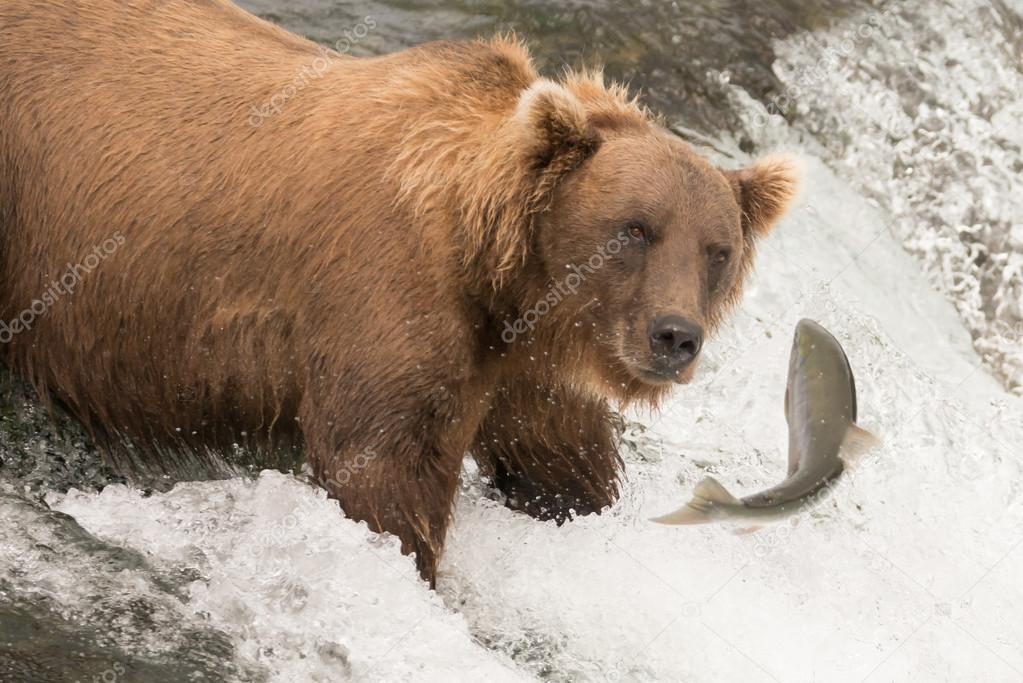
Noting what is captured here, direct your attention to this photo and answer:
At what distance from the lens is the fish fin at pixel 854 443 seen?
5832 mm

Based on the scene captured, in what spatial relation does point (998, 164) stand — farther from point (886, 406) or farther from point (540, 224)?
point (540, 224)

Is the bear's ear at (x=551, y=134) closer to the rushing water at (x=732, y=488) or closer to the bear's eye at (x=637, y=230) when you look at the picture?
the bear's eye at (x=637, y=230)

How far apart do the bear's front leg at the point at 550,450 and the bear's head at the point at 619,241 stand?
1.54ft

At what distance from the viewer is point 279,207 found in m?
6.51

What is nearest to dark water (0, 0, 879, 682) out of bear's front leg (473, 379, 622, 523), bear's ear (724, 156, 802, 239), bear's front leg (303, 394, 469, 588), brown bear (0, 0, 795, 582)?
brown bear (0, 0, 795, 582)

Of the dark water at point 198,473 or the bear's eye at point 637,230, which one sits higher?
the bear's eye at point 637,230

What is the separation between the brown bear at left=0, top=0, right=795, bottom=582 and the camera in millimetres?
6168

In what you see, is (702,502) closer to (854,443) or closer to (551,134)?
(854,443)

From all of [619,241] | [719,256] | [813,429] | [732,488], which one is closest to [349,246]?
[619,241]

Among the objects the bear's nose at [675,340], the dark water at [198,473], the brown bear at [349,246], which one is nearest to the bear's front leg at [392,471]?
the brown bear at [349,246]

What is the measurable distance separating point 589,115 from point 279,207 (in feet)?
4.55

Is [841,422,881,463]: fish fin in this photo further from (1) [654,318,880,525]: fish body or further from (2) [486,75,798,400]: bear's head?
(2) [486,75,798,400]: bear's head

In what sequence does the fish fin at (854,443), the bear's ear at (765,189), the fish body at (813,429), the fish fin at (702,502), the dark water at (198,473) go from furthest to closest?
1. the bear's ear at (765,189)
2. the dark water at (198,473)
3. the fish fin at (854,443)
4. the fish body at (813,429)
5. the fish fin at (702,502)

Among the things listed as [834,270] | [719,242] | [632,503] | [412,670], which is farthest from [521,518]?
[834,270]
